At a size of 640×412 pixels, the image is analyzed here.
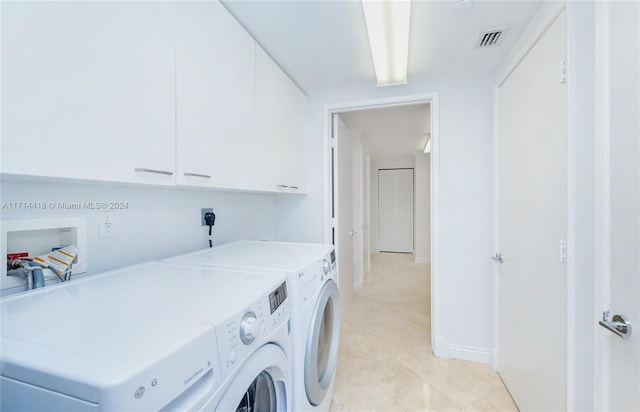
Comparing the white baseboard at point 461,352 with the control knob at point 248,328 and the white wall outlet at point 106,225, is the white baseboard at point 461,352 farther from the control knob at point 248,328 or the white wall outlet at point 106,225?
the white wall outlet at point 106,225

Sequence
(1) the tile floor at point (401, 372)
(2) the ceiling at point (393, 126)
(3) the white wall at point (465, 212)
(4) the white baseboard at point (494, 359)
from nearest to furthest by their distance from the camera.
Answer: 1. (1) the tile floor at point (401, 372)
2. (4) the white baseboard at point (494, 359)
3. (3) the white wall at point (465, 212)
4. (2) the ceiling at point (393, 126)

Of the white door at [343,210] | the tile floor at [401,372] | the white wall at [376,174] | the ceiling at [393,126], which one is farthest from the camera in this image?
the white wall at [376,174]

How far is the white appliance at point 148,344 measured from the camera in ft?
1.42

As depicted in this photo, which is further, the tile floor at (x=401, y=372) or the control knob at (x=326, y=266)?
the tile floor at (x=401, y=372)

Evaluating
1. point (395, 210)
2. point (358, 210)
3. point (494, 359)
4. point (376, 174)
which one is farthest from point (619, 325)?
point (376, 174)

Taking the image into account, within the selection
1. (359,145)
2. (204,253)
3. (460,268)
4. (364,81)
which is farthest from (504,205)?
(359,145)

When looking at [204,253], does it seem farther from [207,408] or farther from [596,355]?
[596,355]

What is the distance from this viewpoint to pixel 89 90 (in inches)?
30.0

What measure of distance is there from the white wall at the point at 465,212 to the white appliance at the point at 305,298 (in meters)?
1.10

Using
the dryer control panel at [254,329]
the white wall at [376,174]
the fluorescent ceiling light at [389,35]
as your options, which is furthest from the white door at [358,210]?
the dryer control panel at [254,329]

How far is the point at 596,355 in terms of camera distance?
2.99ft

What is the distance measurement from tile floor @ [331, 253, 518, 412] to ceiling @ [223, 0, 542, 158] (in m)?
2.19

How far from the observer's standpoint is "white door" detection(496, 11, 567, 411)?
1155mm

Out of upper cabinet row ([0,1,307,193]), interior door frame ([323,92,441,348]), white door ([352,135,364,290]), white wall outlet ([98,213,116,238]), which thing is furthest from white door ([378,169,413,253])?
white wall outlet ([98,213,116,238])
